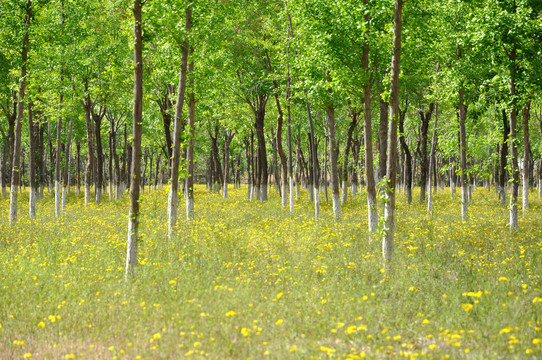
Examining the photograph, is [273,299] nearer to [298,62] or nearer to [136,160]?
[136,160]

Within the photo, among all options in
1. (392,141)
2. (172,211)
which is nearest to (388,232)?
(392,141)

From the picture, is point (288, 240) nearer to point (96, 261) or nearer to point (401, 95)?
point (96, 261)

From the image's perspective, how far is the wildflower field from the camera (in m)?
5.59

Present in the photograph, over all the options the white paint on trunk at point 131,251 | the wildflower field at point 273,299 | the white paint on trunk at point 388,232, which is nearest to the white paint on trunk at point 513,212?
the wildflower field at point 273,299

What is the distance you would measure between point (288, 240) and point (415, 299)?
547 cm

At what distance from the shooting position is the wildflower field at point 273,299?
5.59 meters

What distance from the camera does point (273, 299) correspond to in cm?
677

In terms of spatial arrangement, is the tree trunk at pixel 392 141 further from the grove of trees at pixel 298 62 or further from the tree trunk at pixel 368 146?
the tree trunk at pixel 368 146

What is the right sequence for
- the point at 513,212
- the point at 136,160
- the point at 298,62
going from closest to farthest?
the point at 136,160
the point at 513,212
the point at 298,62

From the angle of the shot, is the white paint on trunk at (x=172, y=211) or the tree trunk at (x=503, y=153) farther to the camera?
the tree trunk at (x=503, y=153)

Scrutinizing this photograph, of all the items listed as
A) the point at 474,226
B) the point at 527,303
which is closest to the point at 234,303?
the point at 527,303

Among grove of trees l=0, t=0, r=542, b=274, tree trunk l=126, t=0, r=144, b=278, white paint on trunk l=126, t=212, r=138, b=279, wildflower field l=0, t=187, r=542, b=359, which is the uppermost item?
grove of trees l=0, t=0, r=542, b=274

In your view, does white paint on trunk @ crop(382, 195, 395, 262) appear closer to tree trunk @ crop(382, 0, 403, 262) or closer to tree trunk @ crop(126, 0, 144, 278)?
tree trunk @ crop(382, 0, 403, 262)

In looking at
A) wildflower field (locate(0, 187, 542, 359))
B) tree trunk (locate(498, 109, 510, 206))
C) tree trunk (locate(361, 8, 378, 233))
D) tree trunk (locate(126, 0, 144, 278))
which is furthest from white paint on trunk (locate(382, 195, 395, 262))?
tree trunk (locate(498, 109, 510, 206))
